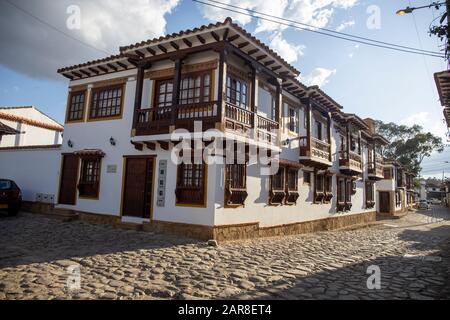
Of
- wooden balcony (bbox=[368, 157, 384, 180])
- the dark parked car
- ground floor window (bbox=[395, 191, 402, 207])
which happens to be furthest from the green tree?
the dark parked car

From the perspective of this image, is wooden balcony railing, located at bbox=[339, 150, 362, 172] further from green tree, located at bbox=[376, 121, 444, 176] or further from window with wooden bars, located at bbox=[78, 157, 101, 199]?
green tree, located at bbox=[376, 121, 444, 176]

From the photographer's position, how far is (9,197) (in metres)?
13.0

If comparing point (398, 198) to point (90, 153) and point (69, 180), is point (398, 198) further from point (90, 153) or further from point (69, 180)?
point (69, 180)

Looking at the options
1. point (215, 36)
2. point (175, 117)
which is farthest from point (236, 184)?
point (215, 36)

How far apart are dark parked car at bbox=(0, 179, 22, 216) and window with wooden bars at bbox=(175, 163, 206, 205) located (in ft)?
27.3

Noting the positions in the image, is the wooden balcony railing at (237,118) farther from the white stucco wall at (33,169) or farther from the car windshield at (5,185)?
the car windshield at (5,185)

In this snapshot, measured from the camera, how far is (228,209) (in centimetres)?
1045

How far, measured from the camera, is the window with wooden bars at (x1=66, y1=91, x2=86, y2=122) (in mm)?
14281

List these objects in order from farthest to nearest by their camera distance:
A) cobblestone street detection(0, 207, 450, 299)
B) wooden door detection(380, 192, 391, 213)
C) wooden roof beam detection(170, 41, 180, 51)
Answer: wooden door detection(380, 192, 391, 213), wooden roof beam detection(170, 41, 180, 51), cobblestone street detection(0, 207, 450, 299)

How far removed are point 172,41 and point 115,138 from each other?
16.5 ft

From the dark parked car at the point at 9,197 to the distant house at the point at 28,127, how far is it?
8675mm

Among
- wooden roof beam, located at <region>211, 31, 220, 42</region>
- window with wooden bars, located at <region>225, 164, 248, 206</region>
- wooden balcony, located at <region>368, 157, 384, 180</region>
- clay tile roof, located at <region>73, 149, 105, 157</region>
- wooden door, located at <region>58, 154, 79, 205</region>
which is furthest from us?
wooden balcony, located at <region>368, 157, 384, 180</region>

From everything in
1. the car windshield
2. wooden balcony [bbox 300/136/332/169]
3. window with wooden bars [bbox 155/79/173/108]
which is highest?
window with wooden bars [bbox 155/79/173/108]
